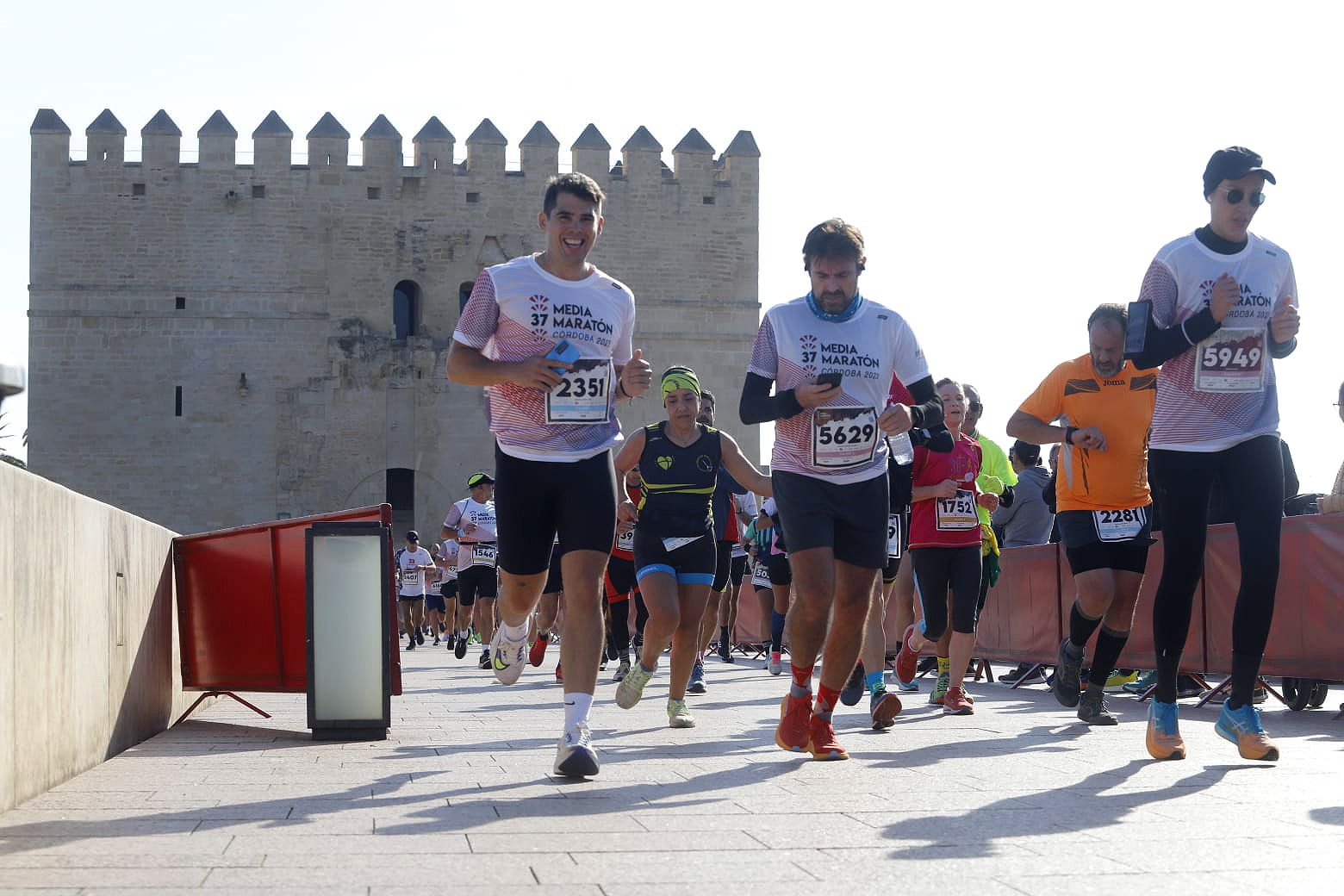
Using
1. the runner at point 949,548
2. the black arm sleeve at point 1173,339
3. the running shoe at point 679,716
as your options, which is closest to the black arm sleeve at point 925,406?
the black arm sleeve at point 1173,339

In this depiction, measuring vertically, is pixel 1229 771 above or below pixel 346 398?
below

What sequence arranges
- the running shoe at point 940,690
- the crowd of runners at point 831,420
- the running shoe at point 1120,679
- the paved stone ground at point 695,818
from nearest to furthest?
the paved stone ground at point 695,818 < the crowd of runners at point 831,420 < the running shoe at point 940,690 < the running shoe at point 1120,679

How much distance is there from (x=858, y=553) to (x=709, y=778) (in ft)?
3.34

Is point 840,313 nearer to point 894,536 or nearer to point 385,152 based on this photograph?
point 894,536

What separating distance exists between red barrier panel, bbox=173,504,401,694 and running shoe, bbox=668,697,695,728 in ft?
5.34

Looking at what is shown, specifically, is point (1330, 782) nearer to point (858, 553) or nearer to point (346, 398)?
point (858, 553)

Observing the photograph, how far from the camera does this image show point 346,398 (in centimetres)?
4688

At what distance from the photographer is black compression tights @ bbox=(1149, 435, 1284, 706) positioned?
6.09 metres

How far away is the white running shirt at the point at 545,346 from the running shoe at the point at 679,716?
96.4 inches

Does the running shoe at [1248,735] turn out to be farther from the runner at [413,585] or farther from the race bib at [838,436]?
the runner at [413,585]

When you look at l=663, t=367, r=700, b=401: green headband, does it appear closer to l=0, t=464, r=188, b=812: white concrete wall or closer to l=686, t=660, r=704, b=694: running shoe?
l=0, t=464, r=188, b=812: white concrete wall

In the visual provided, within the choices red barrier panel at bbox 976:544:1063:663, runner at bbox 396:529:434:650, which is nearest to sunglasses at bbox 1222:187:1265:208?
red barrier panel at bbox 976:544:1063:663

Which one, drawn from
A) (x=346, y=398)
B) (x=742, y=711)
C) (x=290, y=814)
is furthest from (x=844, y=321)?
(x=346, y=398)

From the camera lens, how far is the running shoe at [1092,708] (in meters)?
7.86
